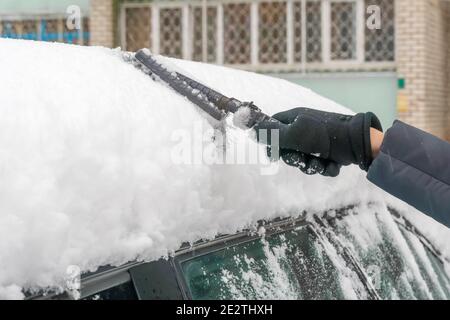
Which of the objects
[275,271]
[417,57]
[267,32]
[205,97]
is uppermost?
[267,32]

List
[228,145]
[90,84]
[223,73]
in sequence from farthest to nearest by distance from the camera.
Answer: [223,73] < [228,145] < [90,84]

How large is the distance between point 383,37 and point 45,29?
515 cm

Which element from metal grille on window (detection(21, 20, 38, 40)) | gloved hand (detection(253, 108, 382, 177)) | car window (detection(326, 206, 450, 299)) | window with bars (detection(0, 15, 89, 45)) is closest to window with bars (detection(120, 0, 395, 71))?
window with bars (detection(0, 15, 89, 45))

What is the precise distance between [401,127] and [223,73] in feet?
2.28

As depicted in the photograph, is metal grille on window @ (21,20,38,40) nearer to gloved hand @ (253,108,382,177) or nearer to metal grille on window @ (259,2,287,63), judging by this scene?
metal grille on window @ (259,2,287,63)

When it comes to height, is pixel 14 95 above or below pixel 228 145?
above

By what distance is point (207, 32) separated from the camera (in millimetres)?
11125

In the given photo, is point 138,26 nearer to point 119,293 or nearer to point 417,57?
point 417,57

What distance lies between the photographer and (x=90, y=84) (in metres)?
1.51

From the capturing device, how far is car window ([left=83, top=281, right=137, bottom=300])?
1309 millimetres

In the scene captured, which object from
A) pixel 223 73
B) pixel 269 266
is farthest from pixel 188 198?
pixel 223 73

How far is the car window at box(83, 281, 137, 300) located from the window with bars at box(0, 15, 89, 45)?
10324mm

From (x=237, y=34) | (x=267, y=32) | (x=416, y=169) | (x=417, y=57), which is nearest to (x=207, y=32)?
(x=237, y=34)
